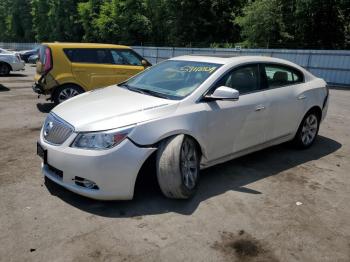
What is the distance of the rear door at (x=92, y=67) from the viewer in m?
9.27

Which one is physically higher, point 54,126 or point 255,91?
point 255,91

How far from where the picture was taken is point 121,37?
135 feet

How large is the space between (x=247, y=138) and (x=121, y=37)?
38074 mm

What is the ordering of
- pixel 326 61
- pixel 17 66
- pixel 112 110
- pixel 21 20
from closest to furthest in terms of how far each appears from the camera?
pixel 112 110, pixel 17 66, pixel 326 61, pixel 21 20

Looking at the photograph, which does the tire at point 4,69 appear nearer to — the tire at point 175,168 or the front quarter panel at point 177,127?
the front quarter panel at point 177,127

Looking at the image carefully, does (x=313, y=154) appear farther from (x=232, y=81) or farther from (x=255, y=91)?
(x=232, y=81)

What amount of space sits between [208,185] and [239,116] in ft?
3.08

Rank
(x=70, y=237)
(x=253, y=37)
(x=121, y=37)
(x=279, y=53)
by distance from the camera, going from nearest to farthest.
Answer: (x=70, y=237) < (x=279, y=53) < (x=253, y=37) < (x=121, y=37)

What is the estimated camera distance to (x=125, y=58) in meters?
10.1

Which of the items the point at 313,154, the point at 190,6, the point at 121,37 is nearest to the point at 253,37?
the point at 190,6

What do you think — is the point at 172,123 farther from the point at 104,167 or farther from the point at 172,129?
the point at 104,167

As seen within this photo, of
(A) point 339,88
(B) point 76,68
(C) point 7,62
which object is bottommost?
(A) point 339,88

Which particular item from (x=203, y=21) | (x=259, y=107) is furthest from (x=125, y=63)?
(x=203, y=21)

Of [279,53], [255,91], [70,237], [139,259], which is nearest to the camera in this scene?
[139,259]
